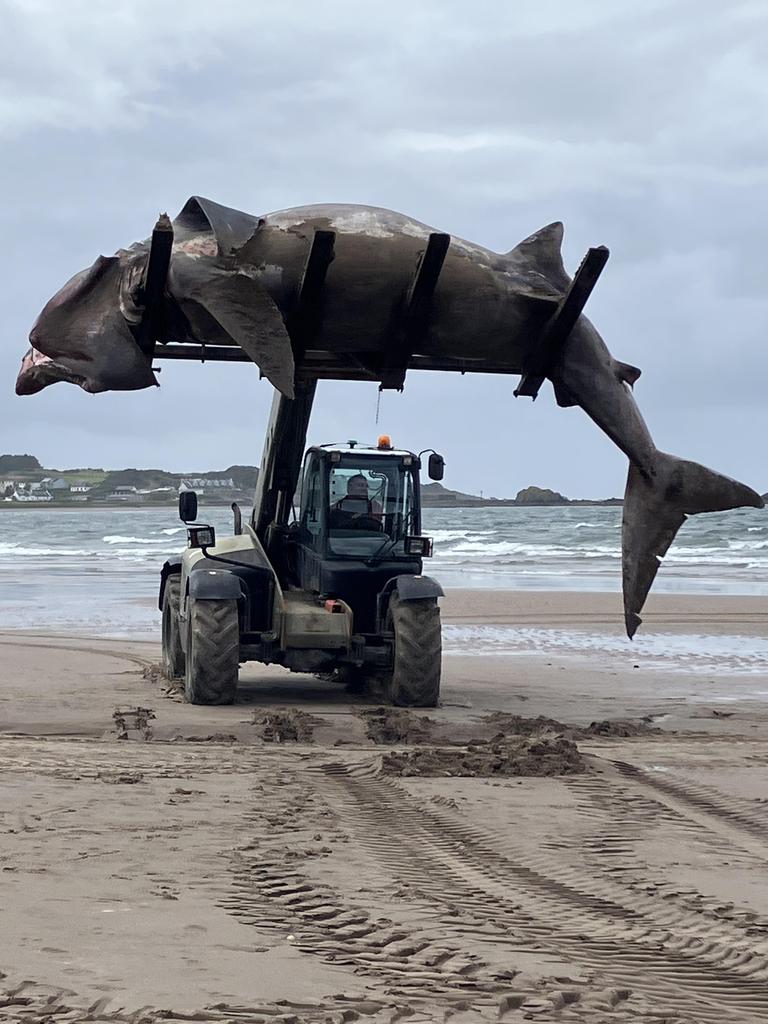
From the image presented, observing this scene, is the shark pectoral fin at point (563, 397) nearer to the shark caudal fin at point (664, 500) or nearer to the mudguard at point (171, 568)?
the shark caudal fin at point (664, 500)

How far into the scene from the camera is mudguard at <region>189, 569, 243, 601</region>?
36.2ft

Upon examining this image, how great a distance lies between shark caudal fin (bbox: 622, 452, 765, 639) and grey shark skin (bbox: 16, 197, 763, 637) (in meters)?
0.25

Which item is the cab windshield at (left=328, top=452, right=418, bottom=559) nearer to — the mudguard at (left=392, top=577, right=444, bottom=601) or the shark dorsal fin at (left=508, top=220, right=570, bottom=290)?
the mudguard at (left=392, top=577, right=444, bottom=601)

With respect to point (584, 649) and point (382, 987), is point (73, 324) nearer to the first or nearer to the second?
point (382, 987)

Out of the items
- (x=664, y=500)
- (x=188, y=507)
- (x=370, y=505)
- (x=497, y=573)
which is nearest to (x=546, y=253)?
(x=664, y=500)

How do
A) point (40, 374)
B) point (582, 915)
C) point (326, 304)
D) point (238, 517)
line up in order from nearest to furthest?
point (582, 915), point (40, 374), point (326, 304), point (238, 517)

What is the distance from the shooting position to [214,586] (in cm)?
1110

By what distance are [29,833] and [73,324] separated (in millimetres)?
3214

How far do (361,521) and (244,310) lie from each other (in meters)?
4.55


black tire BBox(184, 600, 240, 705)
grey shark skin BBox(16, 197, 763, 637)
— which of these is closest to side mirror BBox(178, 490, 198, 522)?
black tire BBox(184, 600, 240, 705)

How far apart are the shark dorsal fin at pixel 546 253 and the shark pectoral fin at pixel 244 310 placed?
1808 millimetres

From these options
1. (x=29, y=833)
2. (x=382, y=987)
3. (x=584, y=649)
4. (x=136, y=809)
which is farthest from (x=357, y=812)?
(x=584, y=649)

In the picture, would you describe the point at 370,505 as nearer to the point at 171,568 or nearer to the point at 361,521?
the point at 361,521

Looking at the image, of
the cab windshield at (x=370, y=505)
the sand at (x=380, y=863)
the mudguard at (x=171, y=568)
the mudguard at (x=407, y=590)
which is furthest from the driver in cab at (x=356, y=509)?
the mudguard at (x=171, y=568)
